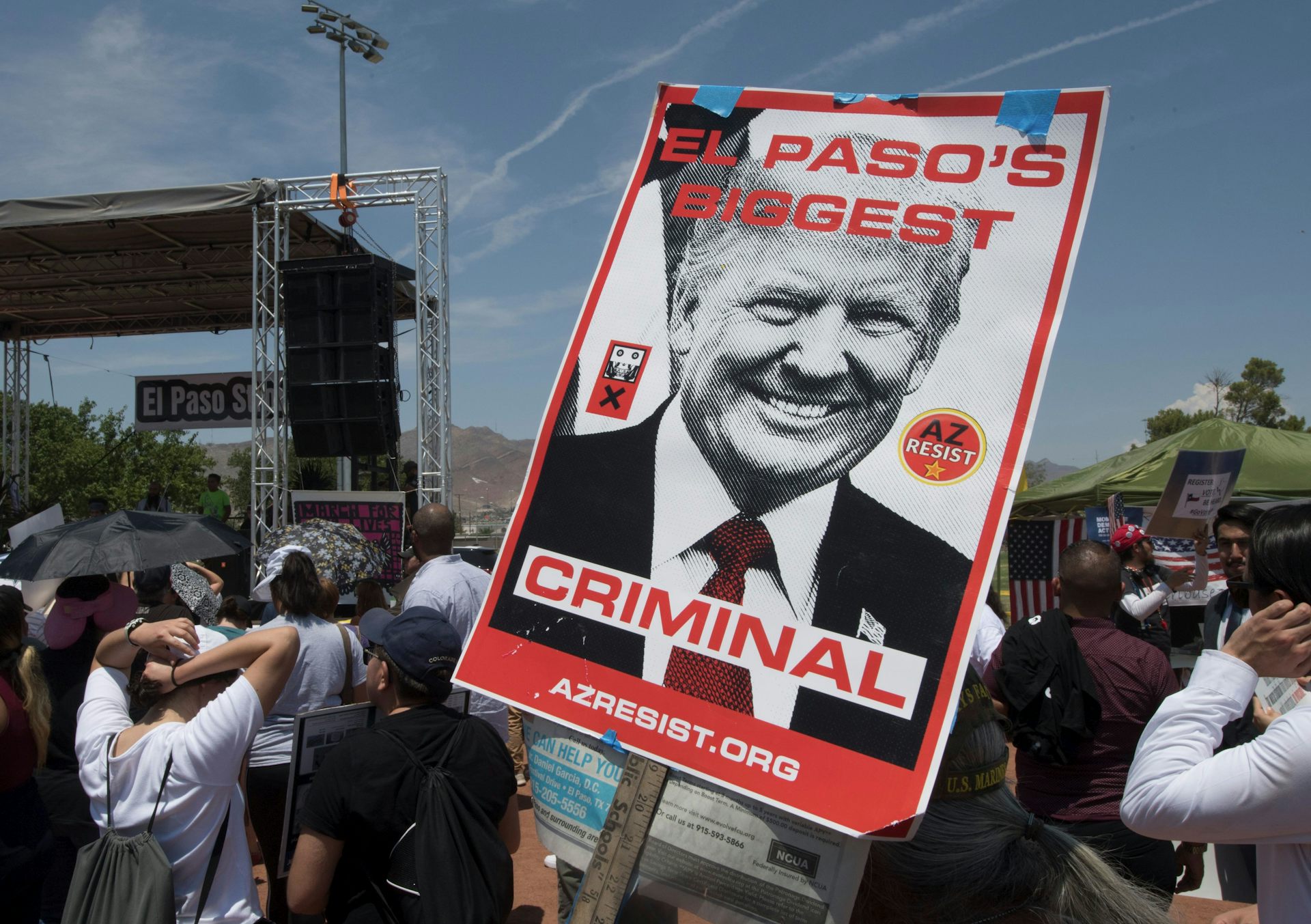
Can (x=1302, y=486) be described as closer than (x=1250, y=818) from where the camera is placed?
No

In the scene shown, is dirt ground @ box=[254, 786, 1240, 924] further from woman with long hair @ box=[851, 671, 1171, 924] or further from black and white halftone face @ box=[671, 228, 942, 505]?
black and white halftone face @ box=[671, 228, 942, 505]

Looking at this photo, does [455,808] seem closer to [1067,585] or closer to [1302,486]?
[1067,585]

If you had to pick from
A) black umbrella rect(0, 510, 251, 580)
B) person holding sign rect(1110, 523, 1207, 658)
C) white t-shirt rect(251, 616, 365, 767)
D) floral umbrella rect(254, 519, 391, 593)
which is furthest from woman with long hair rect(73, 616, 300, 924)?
person holding sign rect(1110, 523, 1207, 658)

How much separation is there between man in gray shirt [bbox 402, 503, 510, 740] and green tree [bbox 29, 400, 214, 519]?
32.7 meters

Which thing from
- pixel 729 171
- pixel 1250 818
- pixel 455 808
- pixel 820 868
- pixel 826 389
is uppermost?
pixel 729 171

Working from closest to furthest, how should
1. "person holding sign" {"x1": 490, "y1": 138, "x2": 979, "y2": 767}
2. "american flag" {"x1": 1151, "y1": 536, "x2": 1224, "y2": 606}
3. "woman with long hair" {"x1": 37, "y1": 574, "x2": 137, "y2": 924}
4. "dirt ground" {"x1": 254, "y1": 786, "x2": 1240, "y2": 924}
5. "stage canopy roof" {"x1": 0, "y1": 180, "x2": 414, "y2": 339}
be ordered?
1. "person holding sign" {"x1": 490, "y1": 138, "x2": 979, "y2": 767}
2. "woman with long hair" {"x1": 37, "y1": 574, "x2": 137, "y2": 924}
3. "dirt ground" {"x1": 254, "y1": 786, "x2": 1240, "y2": 924}
4. "american flag" {"x1": 1151, "y1": 536, "x2": 1224, "y2": 606}
5. "stage canopy roof" {"x1": 0, "y1": 180, "x2": 414, "y2": 339}

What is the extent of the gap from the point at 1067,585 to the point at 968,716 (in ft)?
5.53

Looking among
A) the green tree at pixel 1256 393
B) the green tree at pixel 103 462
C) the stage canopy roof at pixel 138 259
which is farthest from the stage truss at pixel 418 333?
the green tree at pixel 1256 393

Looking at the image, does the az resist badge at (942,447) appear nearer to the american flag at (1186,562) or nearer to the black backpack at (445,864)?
the black backpack at (445,864)

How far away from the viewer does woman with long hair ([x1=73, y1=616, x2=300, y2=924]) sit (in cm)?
228

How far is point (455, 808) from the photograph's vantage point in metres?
2.16

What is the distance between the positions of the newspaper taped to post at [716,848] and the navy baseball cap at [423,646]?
1.88ft

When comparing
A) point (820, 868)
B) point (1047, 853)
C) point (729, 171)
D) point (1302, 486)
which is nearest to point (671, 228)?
point (729, 171)

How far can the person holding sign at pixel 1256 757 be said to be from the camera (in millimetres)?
1368
